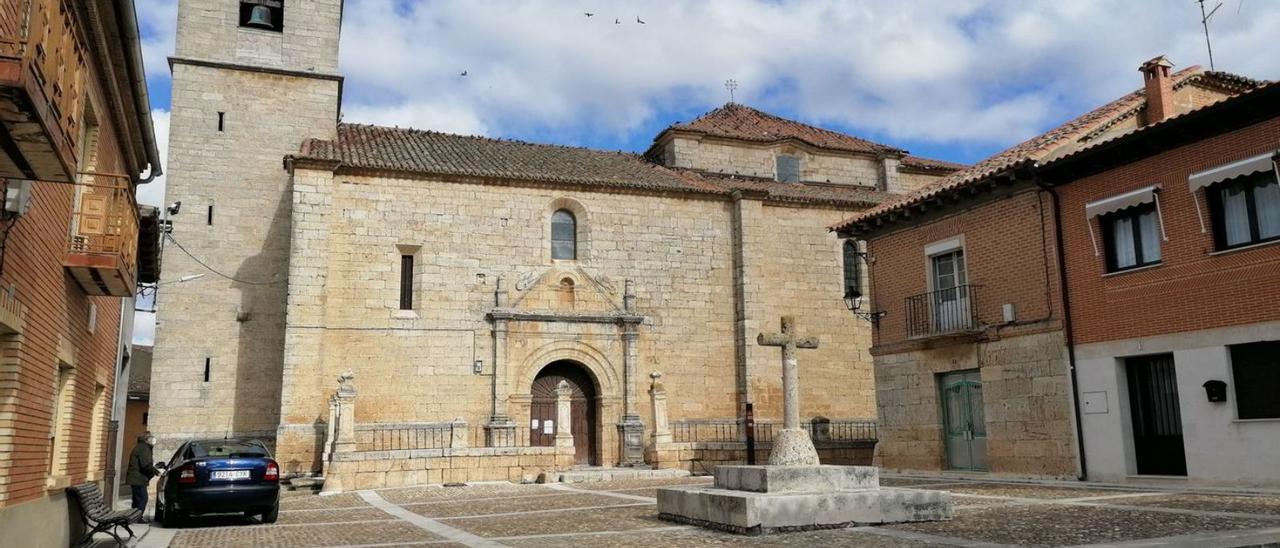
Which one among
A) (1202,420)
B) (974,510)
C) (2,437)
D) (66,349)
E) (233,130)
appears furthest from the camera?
(233,130)

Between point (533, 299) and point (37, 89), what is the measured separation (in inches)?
739

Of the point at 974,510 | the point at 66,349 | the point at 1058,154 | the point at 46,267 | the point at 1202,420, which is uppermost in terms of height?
the point at 1058,154

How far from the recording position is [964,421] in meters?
16.4

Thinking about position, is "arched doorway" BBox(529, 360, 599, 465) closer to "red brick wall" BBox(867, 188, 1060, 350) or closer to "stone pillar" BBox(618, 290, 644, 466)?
"stone pillar" BBox(618, 290, 644, 466)

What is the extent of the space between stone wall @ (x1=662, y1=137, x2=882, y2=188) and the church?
136 centimetres

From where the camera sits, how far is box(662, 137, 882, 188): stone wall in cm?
2806

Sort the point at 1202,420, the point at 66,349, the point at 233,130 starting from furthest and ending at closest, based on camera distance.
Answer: the point at 233,130 < the point at 1202,420 < the point at 66,349

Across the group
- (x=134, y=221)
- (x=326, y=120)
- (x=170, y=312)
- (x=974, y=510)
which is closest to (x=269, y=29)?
(x=326, y=120)

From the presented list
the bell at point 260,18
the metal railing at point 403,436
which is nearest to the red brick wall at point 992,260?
the metal railing at point 403,436

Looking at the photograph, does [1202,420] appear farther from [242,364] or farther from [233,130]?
[233,130]

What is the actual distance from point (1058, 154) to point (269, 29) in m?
19.5

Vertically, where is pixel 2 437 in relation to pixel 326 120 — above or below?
below

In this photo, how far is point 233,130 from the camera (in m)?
23.1

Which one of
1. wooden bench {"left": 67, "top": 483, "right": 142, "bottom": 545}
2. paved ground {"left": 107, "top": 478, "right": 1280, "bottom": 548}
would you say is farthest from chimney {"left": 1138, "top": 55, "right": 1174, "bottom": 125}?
wooden bench {"left": 67, "top": 483, "right": 142, "bottom": 545}
